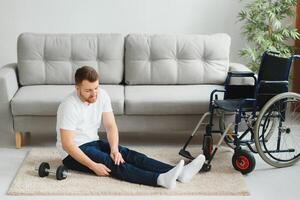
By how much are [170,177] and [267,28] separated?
2.06 meters

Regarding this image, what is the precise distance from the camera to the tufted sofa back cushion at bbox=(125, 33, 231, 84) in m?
3.70

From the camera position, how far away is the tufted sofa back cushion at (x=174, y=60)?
12.1 ft

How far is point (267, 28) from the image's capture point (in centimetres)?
414

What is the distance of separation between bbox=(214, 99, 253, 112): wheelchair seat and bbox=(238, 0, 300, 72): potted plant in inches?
40.4

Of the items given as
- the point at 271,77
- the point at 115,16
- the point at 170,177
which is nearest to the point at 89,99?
the point at 170,177

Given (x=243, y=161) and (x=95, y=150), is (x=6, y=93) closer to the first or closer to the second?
(x=95, y=150)

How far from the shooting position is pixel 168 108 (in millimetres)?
3283

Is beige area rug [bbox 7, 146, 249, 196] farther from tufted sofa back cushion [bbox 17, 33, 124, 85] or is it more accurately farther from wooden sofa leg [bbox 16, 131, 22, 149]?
tufted sofa back cushion [bbox 17, 33, 124, 85]

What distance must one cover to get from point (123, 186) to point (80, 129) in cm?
46

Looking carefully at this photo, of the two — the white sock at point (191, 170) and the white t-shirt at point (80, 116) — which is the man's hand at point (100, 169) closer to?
the white t-shirt at point (80, 116)

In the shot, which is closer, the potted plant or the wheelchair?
the wheelchair

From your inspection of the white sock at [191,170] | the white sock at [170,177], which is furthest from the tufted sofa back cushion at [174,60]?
the white sock at [170,177]

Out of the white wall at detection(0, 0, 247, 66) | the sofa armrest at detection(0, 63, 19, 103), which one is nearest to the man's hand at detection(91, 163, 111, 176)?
the sofa armrest at detection(0, 63, 19, 103)

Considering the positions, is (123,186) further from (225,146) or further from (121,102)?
(225,146)
